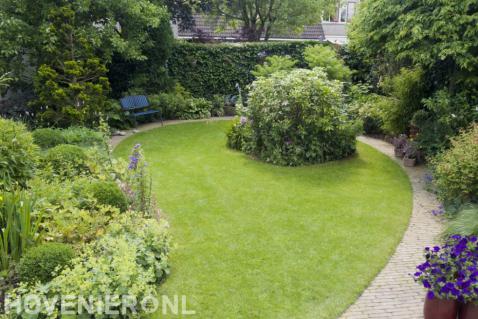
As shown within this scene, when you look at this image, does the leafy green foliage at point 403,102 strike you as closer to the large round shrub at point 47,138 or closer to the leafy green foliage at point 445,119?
the leafy green foliage at point 445,119

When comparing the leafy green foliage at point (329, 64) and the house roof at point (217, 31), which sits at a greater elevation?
the house roof at point (217, 31)

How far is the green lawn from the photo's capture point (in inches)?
180

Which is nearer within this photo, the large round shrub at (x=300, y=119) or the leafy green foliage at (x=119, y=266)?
the leafy green foliage at (x=119, y=266)

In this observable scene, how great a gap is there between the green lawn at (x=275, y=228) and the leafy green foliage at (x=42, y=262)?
1.11m

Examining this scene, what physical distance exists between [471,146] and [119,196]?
535cm

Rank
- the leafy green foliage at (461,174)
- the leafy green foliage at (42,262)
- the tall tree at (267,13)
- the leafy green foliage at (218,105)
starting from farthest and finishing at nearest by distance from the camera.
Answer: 1. the tall tree at (267,13)
2. the leafy green foliage at (218,105)
3. the leafy green foliage at (461,174)
4. the leafy green foliage at (42,262)

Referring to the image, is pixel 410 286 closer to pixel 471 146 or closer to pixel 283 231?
pixel 283 231

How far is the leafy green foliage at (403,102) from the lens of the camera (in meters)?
10.2

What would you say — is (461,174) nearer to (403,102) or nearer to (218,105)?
(403,102)

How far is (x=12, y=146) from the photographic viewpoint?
603 centimetres

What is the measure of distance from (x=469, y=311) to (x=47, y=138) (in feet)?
23.5

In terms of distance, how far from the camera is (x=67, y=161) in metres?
6.61

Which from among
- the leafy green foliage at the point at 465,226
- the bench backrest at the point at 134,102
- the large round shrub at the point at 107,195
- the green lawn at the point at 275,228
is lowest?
the green lawn at the point at 275,228

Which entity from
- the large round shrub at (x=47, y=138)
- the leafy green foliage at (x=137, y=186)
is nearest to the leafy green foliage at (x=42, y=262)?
the leafy green foliage at (x=137, y=186)
